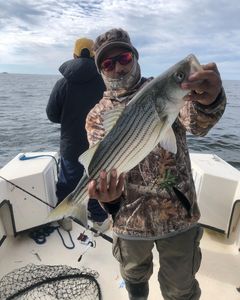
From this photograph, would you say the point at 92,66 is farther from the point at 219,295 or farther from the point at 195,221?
the point at 219,295

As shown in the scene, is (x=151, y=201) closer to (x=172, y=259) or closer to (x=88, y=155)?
(x=172, y=259)

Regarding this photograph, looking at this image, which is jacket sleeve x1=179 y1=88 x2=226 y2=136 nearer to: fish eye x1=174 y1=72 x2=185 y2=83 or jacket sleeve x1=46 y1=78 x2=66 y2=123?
fish eye x1=174 y1=72 x2=185 y2=83

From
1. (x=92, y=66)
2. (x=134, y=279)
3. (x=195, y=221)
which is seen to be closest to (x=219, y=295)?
(x=134, y=279)

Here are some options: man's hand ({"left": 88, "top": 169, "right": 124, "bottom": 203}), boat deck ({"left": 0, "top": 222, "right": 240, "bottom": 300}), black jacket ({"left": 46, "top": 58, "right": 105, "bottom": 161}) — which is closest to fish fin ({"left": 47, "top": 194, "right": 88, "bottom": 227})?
man's hand ({"left": 88, "top": 169, "right": 124, "bottom": 203})

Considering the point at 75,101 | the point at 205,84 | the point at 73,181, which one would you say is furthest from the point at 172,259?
the point at 75,101

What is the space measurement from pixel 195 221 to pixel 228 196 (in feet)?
7.70

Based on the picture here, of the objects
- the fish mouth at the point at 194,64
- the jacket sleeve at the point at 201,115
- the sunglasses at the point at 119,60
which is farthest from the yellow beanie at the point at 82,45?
the fish mouth at the point at 194,64

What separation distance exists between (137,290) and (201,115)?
5.74ft

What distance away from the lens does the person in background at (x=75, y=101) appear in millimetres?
4641

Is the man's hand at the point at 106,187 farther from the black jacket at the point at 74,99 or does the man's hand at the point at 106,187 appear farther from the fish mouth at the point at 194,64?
the black jacket at the point at 74,99

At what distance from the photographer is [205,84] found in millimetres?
1873

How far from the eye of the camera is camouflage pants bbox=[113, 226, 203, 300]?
104 inches

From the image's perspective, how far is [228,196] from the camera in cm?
480

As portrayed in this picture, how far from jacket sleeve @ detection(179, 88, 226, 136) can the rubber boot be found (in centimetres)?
151
